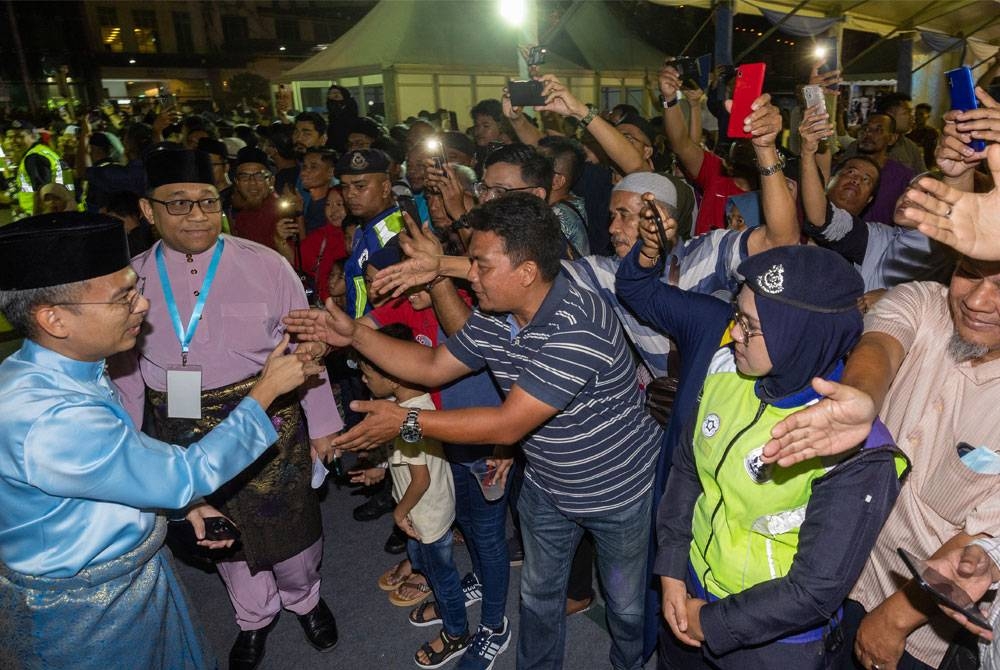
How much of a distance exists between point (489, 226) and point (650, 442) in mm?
1078

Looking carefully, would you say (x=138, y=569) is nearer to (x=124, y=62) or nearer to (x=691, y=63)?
(x=691, y=63)

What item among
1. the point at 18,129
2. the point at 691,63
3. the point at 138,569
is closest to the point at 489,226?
the point at 138,569

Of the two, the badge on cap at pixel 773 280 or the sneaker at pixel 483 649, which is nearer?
the badge on cap at pixel 773 280

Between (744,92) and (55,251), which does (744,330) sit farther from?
(55,251)

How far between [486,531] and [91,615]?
5.04 feet

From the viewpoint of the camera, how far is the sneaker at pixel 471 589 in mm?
3434

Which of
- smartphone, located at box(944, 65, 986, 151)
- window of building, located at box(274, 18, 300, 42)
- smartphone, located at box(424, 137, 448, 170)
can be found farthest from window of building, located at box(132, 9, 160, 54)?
smartphone, located at box(944, 65, 986, 151)

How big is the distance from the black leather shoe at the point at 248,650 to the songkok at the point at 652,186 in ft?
9.11

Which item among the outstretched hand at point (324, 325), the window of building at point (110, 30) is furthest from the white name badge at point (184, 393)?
the window of building at point (110, 30)

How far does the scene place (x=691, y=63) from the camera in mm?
4625

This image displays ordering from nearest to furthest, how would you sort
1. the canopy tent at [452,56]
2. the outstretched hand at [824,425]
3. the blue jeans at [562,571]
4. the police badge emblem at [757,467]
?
1. the outstretched hand at [824,425]
2. the police badge emblem at [757,467]
3. the blue jeans at [562,571]
4. the canopy tent at [452,56]

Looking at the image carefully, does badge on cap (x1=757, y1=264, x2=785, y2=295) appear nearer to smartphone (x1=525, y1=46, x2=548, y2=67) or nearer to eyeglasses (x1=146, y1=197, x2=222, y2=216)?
eyeglasses (x1=146, y1=197, x2=222, y2=216)

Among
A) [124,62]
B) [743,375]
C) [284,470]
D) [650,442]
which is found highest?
[124,62]

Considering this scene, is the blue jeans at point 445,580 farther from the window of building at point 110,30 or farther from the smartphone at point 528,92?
the window of building at point 110,30
